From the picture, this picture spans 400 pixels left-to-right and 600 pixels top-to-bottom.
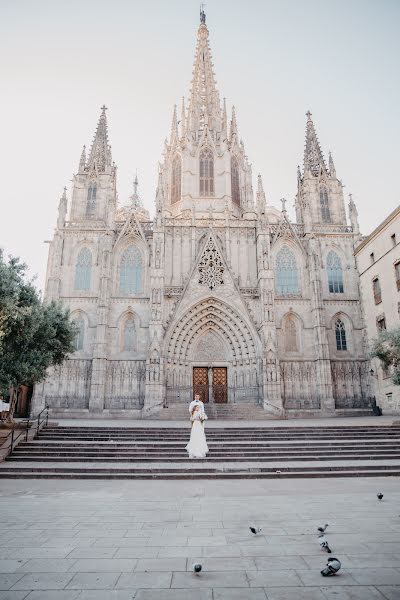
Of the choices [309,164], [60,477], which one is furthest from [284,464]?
[309,164]

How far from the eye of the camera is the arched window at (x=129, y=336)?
28575mm

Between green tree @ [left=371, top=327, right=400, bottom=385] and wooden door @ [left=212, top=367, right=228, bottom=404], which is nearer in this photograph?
green tree @ [left=371, top=327, right=400, bottom=385]

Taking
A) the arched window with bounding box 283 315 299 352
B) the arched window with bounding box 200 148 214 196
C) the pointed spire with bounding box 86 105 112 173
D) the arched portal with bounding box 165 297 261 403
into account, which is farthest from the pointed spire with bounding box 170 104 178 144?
the arched window with bounding box 283 315 299 352

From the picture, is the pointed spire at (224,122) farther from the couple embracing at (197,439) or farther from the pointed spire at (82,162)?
the couple embracing at (197,439)

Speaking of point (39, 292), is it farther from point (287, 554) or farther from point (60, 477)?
point (287, 554)

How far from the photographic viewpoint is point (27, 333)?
15.4 meters

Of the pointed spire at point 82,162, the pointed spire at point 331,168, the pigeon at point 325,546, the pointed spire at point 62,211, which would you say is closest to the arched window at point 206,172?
the pointed spire at point 82,162

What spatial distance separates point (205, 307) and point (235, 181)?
1494 centimetres

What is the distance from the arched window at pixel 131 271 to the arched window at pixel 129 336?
2358mm

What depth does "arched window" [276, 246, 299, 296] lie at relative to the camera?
30.8 m

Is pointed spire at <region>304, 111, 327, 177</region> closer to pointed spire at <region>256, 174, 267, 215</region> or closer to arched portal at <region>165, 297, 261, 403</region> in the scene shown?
pointed spire at <region>256, 174, 267, 215</region>

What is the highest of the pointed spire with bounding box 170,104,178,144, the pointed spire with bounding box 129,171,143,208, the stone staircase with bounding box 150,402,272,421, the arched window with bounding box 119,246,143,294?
the pointed spire with bounding box 129,171,143,208

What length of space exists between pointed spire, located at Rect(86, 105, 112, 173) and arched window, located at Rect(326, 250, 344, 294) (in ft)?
65.8

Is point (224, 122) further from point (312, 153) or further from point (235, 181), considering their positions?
point (312, 153)
